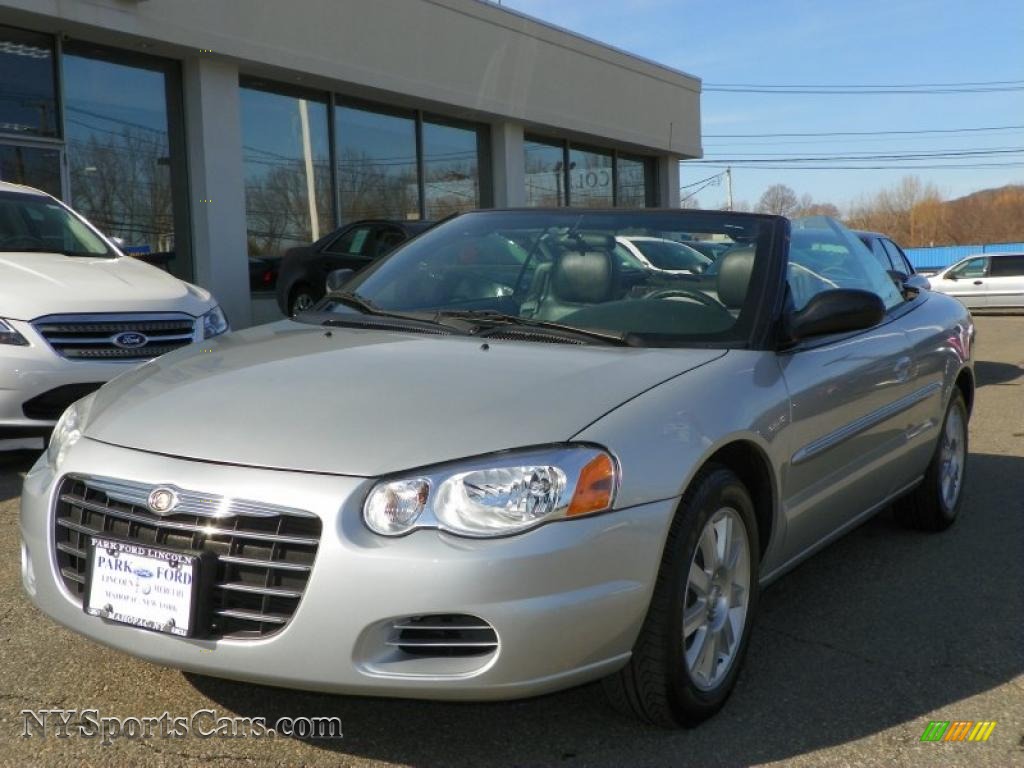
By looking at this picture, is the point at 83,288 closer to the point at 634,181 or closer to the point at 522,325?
the point at 522,325

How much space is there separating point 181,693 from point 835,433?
219 centimetres

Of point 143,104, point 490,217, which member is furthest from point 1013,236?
point 490,217

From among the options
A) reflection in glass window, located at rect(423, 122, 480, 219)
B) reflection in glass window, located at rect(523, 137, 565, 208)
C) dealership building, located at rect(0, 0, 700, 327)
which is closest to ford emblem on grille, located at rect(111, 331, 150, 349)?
dealership building, located at rect(0, 0, 700, 327)

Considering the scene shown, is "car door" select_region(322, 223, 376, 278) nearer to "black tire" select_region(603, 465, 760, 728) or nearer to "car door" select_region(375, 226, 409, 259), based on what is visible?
"car door" select_region(375, 226, 409, 259)

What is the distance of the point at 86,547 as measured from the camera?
8.54 feet

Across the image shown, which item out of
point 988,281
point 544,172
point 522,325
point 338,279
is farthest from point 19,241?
point 988,281

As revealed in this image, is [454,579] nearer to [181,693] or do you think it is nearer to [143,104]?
[181,693]

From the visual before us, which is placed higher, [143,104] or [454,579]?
[143,104]

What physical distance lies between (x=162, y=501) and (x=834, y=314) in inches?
83.3

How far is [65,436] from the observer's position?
9.84 ft

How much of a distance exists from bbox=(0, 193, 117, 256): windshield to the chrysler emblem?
16.0 ft

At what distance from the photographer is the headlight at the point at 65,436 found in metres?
2.88

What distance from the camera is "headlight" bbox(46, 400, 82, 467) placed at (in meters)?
2.88

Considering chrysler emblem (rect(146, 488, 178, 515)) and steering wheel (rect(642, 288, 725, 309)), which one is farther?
steering wheel (rect(642, 288, 725, 309))
